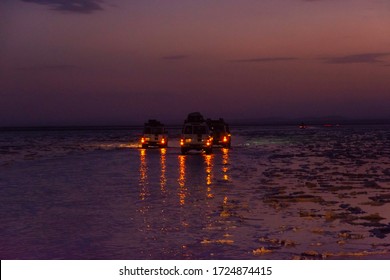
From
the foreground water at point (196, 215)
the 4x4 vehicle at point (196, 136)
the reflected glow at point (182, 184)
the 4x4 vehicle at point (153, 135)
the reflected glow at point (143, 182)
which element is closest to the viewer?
the foreground water at point (196, 215)

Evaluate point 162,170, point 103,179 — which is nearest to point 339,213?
point 103,179

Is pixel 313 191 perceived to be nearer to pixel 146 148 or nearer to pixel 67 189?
pixel 67 189

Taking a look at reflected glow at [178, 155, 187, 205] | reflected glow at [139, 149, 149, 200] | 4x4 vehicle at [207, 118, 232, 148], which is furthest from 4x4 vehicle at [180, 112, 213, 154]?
reflected glow at [139, 149, 149, 200]

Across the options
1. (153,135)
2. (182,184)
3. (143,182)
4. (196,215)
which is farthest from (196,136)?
(196,215)

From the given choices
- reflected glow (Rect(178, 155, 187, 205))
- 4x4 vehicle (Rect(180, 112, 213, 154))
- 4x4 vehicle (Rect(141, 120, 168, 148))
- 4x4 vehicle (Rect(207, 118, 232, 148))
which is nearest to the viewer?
reflected glow (Rect(178, 155, 187, 205))

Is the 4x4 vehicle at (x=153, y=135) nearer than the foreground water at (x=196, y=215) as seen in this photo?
No

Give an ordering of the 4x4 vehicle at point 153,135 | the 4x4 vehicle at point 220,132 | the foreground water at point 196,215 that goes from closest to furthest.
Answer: the foreground water at point 196,215
the 4x4 vehicle at point 220,132
the 4x4 vehicle at point 153,135

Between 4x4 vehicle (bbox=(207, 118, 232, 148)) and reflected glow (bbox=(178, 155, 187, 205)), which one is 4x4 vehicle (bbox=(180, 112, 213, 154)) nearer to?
4x4 vehicle (bbox=(207, 118, 232, 148))

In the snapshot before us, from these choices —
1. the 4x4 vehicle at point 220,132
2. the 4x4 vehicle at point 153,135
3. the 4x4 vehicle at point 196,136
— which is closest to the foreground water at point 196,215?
the 4x4 vehicle at point 196,136

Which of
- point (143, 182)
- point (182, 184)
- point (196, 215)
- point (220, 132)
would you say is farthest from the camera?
point (220, 132)

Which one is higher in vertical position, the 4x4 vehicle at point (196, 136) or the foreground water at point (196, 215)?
the 4x4 vehicle at point (196, 136)

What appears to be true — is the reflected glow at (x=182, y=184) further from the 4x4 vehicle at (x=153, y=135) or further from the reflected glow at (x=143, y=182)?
the 4x4 vehicle at (x=153, y=135)

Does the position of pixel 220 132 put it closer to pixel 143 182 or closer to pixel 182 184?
pixel 143 182
